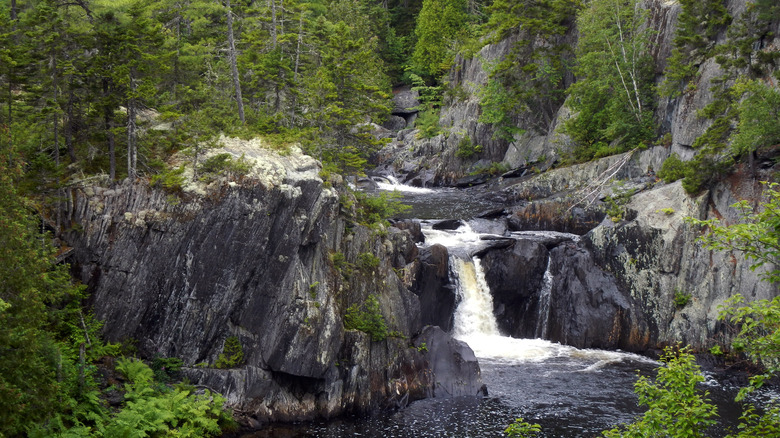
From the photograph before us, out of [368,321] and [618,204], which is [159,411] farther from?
[618,204]

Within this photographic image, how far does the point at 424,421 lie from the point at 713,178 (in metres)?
18.3

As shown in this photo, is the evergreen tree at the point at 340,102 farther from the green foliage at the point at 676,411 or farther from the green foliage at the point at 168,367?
the green foliage at the point at 676,411

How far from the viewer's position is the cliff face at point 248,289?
67.9 ft

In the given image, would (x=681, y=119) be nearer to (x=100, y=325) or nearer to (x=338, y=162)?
(x=338, y=162)

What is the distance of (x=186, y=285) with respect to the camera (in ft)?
69.2

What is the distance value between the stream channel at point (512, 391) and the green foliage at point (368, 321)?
307 centimetres

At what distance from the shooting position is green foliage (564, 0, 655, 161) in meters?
39.2

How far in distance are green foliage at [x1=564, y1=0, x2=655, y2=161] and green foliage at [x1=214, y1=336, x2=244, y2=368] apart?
2808 centimetres

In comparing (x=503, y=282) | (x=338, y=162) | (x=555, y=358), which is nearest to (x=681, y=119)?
(x=503, y=282)

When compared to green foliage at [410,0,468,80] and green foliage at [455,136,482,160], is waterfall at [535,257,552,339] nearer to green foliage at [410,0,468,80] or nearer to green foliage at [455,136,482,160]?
green foliage at [455,136,482,160]

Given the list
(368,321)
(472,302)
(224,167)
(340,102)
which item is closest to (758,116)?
(472,302)

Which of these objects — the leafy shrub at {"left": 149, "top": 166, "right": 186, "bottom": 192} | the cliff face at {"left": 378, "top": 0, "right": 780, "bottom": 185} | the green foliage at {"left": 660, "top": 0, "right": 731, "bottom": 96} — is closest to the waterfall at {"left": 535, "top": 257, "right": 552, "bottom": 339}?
the cliff face at {"left": 378, "top": 0, "right": 780, "bottom": 185}

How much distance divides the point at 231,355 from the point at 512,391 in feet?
36.6

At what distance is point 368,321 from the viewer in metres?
23.9
